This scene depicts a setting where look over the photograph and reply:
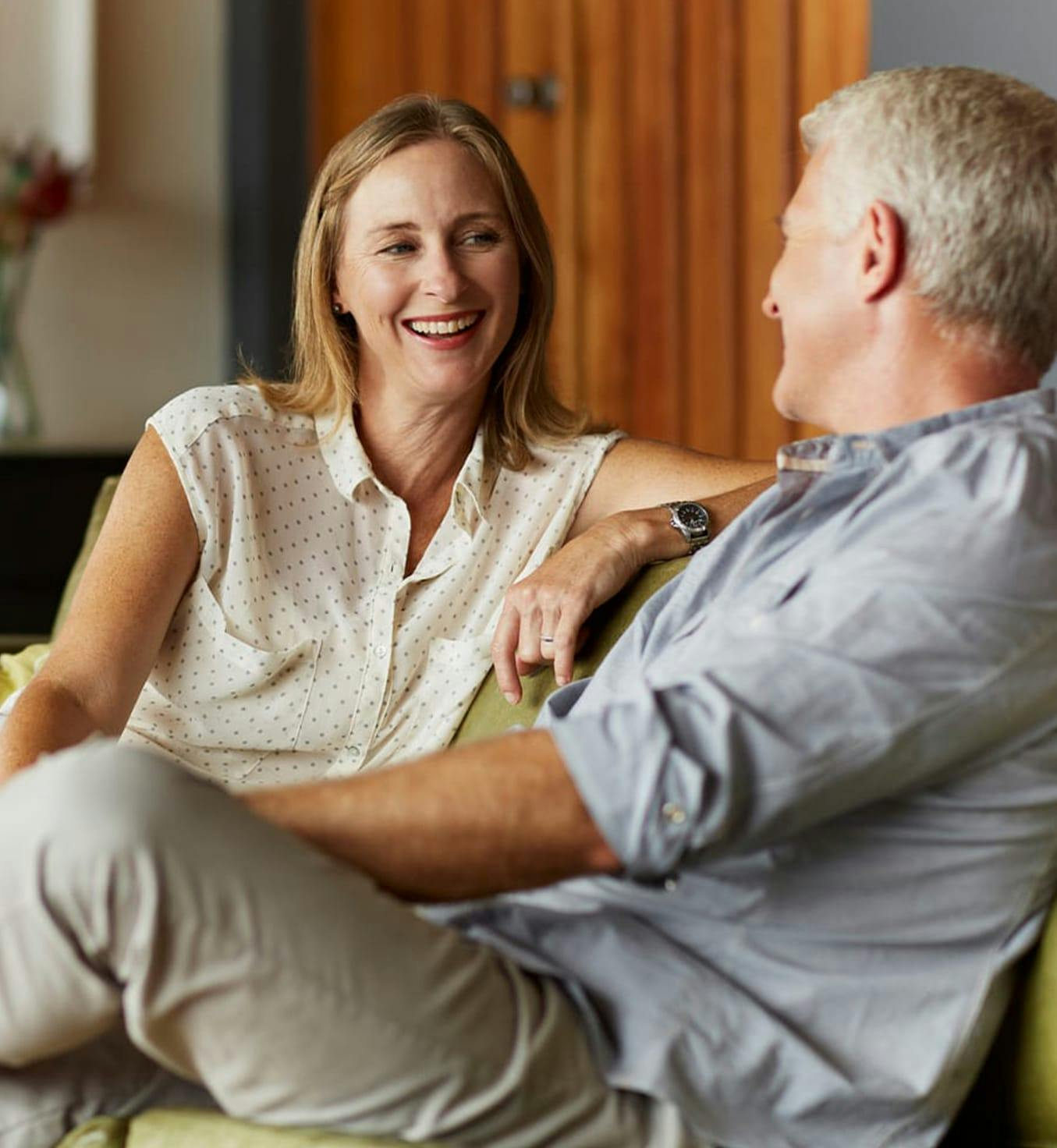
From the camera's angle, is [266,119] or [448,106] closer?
[448,106]

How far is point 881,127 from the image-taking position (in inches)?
52.4

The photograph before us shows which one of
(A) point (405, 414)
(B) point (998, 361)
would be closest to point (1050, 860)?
(B) point (998, 361)

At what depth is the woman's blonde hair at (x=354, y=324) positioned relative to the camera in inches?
80.4

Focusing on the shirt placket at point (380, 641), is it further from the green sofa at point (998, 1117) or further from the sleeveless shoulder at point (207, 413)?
the green sofa at point (998, 1117)

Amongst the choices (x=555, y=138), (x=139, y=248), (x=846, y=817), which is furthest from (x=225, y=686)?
(x=139, y=248)

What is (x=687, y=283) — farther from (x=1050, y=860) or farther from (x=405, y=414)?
(x=1050, y=860)

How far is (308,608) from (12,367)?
277cm

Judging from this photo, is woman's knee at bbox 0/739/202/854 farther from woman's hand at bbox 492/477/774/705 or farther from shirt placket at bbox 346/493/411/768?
shirt placket at bbox 346/493/411/768

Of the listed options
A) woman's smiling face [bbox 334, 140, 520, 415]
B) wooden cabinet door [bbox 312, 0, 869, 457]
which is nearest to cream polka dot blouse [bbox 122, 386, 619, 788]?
woman's smiling face [bbox 334, 140, 520, 415]

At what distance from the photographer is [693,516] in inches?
74.2

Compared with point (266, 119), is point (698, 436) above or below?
below

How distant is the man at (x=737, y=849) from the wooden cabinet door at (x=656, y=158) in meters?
2.51

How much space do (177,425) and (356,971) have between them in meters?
0.99

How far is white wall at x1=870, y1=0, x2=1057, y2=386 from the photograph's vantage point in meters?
2.38
